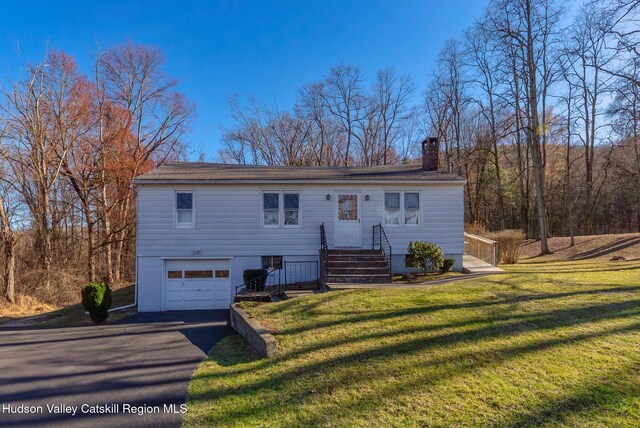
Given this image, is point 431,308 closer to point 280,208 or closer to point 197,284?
point 280,208

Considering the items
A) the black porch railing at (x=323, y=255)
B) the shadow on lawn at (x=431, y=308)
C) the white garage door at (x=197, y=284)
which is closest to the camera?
the shadow on lawn at (x=431, y=308)

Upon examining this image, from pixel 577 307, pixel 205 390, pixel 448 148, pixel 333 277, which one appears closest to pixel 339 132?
pixel 448 148

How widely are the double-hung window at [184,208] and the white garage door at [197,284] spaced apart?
1.48 metres

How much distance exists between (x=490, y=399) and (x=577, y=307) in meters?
4.21

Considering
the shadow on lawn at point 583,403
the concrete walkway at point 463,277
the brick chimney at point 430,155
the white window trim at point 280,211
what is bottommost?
the shadow on lawn at point 583,403

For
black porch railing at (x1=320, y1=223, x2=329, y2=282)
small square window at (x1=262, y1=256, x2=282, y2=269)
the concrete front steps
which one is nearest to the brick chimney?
the concrete front steps

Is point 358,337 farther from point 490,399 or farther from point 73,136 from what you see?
point 73,136

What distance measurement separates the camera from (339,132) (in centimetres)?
3078

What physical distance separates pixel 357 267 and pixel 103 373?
727 centimetres

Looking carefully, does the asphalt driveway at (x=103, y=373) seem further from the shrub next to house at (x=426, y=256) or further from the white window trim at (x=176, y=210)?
the shrub next to house at (x=426, y=256)

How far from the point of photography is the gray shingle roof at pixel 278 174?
11953 millimetres

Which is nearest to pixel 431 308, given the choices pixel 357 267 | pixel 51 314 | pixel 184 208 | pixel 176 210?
pixel 357 267

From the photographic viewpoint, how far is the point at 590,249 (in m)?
18.8

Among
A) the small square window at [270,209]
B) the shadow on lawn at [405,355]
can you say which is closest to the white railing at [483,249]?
the shadow on lawn at [405,355]
